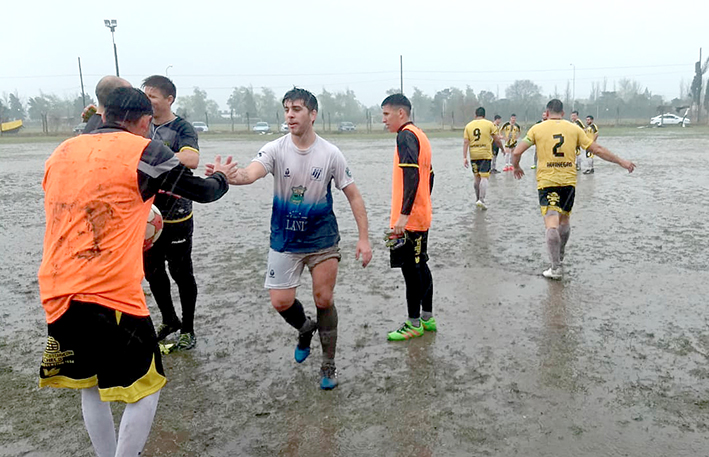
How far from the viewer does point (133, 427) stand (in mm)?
2570

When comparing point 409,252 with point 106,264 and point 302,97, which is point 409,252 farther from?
point 106,264

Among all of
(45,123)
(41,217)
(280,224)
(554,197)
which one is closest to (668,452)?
(280,224)

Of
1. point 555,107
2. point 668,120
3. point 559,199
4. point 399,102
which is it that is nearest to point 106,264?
point 399,102

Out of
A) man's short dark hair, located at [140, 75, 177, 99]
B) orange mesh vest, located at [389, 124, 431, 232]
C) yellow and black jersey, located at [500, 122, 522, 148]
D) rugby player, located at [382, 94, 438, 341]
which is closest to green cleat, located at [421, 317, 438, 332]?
rugby player, located at [382, 94, 438, 341]

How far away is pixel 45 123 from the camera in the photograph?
50594mm

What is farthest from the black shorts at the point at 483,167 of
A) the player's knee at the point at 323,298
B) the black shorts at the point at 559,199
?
the player's knee at the point at 323,298

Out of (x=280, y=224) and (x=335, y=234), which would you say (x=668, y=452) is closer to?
(x=335, y=234)

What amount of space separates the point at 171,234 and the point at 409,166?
1960 millimetres

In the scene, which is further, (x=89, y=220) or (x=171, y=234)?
(x=171, y=234)

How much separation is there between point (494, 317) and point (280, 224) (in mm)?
2386

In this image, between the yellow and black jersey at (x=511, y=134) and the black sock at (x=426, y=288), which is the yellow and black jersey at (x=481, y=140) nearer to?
the black sock at (x=426, y=288)

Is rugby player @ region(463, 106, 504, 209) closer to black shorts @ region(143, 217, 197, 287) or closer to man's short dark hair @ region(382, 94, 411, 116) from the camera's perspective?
man's short dark hair @ region(382, 94, 411, 116)

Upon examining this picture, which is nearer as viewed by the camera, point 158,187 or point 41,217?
point 158,187

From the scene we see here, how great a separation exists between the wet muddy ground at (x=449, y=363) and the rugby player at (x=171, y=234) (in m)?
0.33
